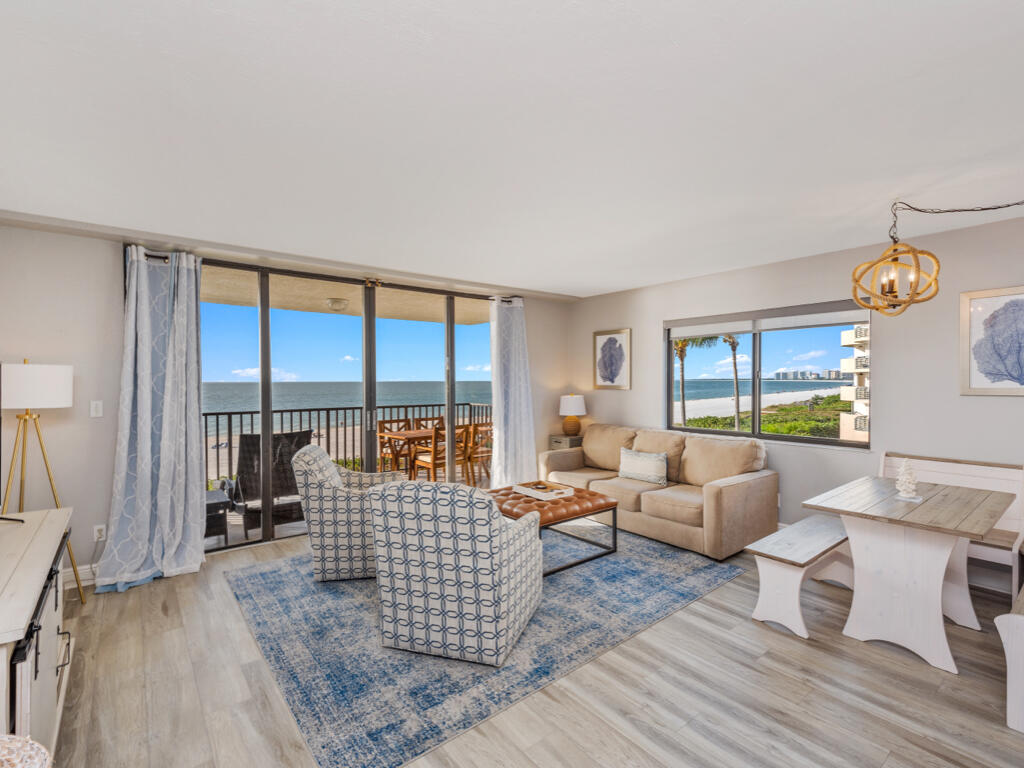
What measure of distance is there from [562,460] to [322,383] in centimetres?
257

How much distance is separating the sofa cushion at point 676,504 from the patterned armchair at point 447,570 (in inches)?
71.3

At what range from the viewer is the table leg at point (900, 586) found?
2.32m

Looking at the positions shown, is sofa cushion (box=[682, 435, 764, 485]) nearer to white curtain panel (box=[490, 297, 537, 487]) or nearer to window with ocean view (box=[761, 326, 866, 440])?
window with ocean view (box=[761, 326, 866, 440])

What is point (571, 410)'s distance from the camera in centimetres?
573

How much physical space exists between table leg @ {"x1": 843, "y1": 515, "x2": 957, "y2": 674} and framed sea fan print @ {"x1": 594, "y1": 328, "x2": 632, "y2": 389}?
9.87ft

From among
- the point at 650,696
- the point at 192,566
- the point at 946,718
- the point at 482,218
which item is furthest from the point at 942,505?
the point at 192,566

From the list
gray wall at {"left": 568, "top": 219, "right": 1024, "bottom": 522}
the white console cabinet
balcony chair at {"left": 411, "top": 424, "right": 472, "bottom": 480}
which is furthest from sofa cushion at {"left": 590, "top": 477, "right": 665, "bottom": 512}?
the white console cabinet

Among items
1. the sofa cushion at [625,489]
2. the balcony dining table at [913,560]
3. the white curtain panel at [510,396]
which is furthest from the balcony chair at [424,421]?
the balcony dining table at [913,560]

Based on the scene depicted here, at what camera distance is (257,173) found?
2.30m

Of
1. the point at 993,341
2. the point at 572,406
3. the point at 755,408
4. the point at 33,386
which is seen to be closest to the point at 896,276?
the point at 993,341

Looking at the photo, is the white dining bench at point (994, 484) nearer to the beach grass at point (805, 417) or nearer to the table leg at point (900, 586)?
the table leg at point (900, 586)

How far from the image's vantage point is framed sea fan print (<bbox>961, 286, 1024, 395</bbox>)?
299 cm

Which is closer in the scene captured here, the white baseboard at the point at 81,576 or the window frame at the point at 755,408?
the white baseboard at the point at 81,576

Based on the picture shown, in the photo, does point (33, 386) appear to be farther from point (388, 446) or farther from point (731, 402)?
point (731, 402)
